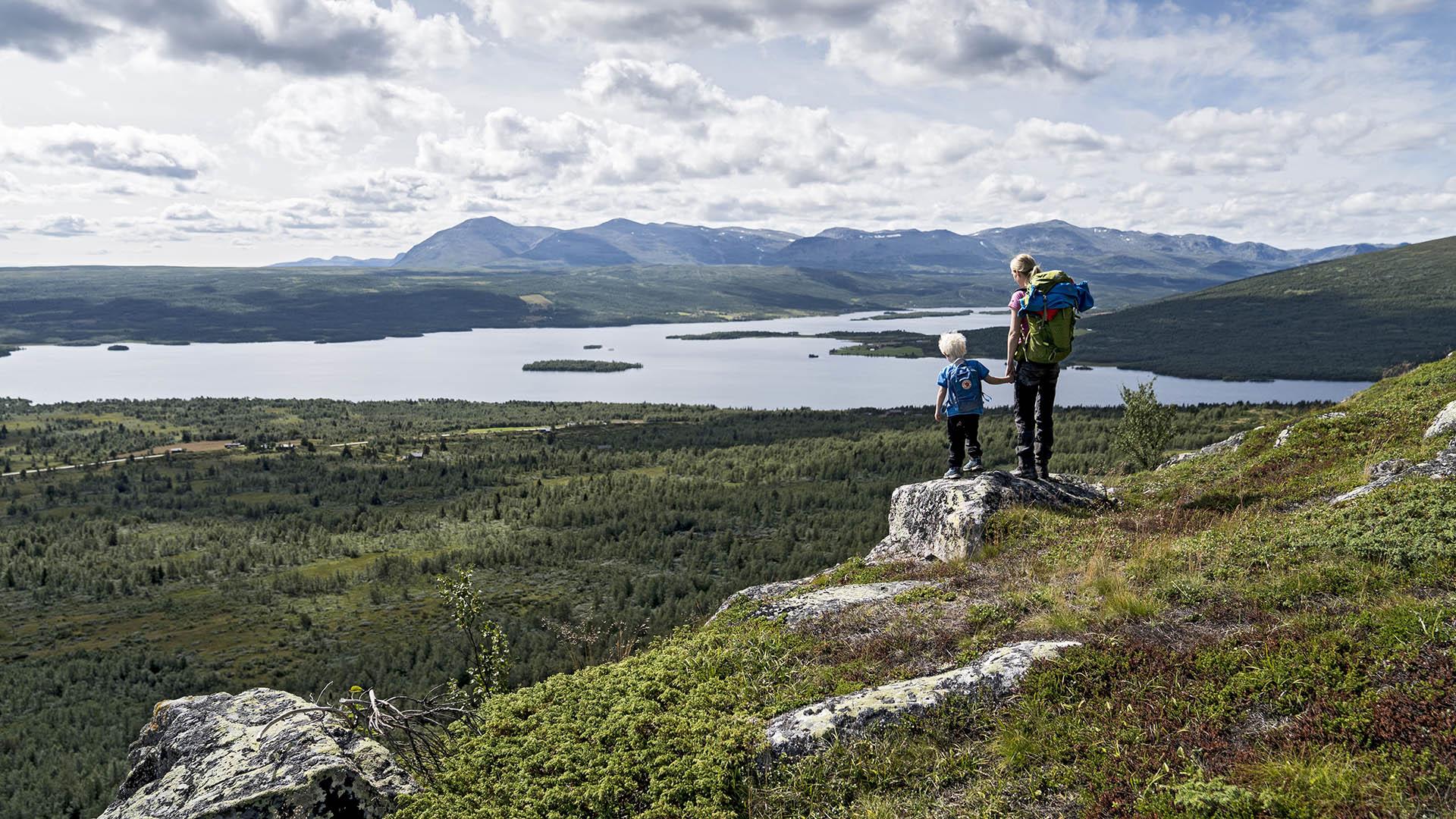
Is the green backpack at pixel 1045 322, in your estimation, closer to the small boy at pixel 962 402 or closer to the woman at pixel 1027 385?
the woman at pixel 1027 385

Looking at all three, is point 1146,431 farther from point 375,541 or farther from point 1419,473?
point 375,541

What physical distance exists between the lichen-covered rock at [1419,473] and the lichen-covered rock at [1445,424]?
116cm

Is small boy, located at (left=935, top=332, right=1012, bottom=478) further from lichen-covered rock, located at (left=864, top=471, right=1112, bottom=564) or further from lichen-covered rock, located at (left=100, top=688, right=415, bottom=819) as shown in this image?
lichen-covered rock, located at (left=100, top=688, right=415, bottom=819)

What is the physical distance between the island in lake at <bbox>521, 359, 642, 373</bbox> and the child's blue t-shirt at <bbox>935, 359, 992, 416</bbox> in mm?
178465

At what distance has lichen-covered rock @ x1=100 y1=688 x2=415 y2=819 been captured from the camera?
21.4ft

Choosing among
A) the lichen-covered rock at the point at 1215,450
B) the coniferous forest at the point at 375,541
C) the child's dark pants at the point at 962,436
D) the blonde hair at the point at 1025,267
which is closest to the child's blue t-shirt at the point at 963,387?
the child's dark pants at the point at 962,436

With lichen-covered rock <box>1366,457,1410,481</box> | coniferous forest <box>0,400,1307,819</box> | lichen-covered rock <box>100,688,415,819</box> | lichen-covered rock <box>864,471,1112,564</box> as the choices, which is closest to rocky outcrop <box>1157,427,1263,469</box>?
lichen-covered rock <box>1366,457,1410,481</box>

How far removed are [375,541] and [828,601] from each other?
1752 inches

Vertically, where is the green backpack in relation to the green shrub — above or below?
above

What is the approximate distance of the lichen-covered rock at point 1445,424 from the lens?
13.5 meters

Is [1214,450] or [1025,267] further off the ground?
[1025,267]

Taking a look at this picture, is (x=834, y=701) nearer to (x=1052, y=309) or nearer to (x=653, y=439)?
(x=1052, y=309)

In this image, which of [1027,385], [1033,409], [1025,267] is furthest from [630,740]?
[1025,267]

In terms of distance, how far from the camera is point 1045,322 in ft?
41.8
